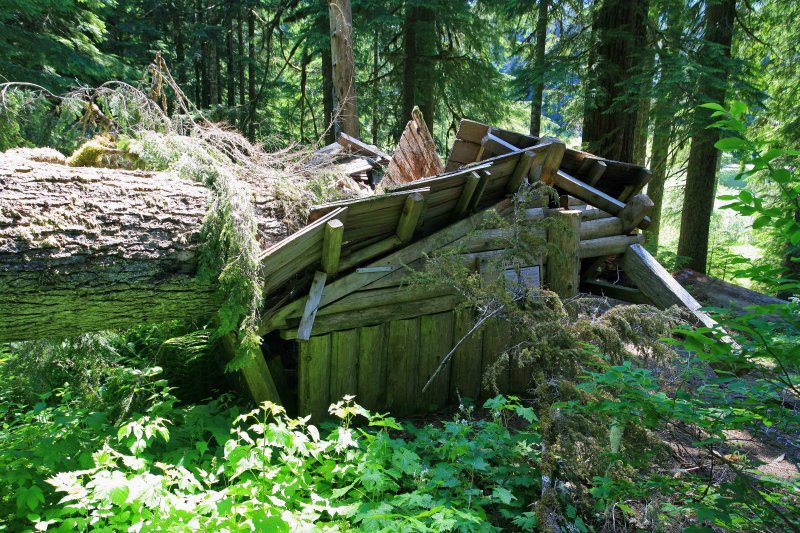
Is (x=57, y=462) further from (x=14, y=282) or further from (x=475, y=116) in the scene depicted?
(x=475, y=116)

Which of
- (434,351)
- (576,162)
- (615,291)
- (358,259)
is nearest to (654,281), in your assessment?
(615,291)

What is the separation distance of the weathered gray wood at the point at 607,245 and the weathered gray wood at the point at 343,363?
9.00 ft

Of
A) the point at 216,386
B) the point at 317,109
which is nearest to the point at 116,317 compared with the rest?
the point at 216,386

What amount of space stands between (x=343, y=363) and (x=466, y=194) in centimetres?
192

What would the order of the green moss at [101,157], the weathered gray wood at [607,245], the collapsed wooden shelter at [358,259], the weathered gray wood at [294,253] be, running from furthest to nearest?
1. the weathered gray wood at [607,245]
2. the green moss at [101,157]
3. the weathered gray wood at [294,253]
4. the collapsed wooden shelter at [358,259]

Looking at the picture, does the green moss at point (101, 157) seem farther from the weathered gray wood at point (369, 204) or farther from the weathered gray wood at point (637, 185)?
the weathered gray wood at point (637, 185)

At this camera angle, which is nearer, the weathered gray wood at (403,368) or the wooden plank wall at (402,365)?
the wooden plank wall at (402,365)

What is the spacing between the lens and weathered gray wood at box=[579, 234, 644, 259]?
5.65 meters

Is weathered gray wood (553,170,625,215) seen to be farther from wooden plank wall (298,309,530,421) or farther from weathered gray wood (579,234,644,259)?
wooden plank wall (298,309,530,421)

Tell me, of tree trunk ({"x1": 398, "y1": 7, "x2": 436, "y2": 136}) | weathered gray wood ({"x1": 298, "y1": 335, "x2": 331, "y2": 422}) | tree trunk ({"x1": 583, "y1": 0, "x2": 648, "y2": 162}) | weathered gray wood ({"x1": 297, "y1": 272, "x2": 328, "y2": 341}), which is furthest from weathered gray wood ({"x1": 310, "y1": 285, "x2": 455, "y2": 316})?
tree trunk ({"x1": 398, "y1": 7, "x2": 436, "y2": 136})

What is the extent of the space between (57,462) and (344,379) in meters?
2.16

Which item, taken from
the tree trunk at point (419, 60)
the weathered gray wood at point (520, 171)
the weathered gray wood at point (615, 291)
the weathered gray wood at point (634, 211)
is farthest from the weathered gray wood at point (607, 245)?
the tree trunk at point (419, 60)

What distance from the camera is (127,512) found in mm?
2852

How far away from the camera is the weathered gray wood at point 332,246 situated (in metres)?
3.99
